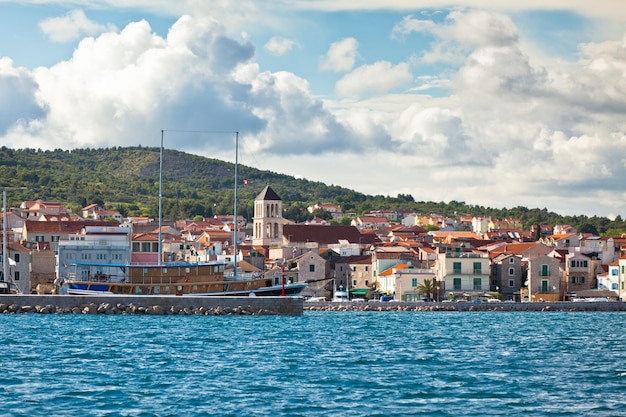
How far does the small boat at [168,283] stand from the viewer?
239 feet

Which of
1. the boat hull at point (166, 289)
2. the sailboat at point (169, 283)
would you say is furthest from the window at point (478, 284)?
the boat hull at point (166, 289)

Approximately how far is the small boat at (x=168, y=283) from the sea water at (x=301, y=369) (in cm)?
1328

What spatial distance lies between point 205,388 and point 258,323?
28.1 metres

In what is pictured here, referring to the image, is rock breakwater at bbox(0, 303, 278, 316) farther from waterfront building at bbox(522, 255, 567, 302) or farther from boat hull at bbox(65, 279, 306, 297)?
waterfront building at bbox(522, 255, 567, 302)

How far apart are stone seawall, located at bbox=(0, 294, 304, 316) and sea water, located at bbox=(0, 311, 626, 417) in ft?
18.9

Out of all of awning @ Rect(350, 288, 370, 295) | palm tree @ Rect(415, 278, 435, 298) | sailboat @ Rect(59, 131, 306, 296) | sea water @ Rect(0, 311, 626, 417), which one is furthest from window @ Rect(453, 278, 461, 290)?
sea water @ Rect(0, 311, 626, 417)

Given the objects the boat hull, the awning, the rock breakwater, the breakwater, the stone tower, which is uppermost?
the stone tower

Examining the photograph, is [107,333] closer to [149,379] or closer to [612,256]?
[149,379]

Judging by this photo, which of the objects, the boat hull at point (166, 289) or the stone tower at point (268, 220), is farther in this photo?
the stone tower at point (268, 220)

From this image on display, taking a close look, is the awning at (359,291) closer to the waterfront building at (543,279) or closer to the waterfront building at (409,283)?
the waterfront building at (409,283)

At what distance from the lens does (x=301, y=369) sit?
35688 mm

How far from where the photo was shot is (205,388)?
30.8 metres

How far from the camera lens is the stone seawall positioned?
65.2 meters

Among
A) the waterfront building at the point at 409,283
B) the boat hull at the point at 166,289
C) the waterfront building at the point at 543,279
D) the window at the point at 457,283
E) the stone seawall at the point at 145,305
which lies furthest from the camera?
the window at the point at 457,283
